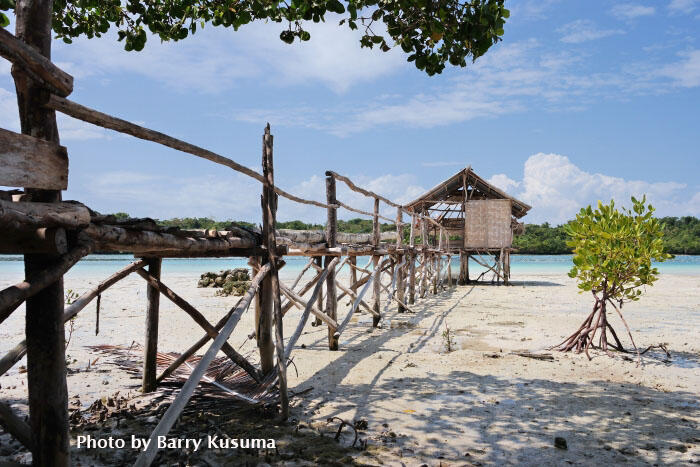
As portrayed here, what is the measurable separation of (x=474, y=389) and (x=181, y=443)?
10.5ft

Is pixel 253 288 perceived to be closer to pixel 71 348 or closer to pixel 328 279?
pixel 328 279

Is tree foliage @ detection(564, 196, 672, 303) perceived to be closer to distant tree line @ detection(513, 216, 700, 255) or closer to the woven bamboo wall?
the woven bamboo wall

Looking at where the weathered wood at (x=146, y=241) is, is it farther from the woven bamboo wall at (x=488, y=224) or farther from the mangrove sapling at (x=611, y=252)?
the woven bamboo wall at (x=488, y=224)

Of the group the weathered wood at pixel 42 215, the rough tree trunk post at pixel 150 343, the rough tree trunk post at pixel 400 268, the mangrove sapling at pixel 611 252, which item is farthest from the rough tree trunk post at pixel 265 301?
the rough tree trunk post at pixel 400 268

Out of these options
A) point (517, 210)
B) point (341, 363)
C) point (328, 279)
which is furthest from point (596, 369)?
point (517, 210)

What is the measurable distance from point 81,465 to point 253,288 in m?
1.80

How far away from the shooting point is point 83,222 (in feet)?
7.24

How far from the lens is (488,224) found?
2127 cm

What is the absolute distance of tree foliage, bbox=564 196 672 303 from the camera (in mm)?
6711

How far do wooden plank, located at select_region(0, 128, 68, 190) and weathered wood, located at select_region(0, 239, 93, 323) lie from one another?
1.05ft

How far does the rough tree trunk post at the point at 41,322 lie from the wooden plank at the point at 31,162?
4.9 inches

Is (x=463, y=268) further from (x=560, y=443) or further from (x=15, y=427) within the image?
(x=15, y=427)

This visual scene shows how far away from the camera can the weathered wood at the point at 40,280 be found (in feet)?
6.31

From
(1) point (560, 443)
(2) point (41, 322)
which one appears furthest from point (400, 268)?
(2) point (41, 322)
